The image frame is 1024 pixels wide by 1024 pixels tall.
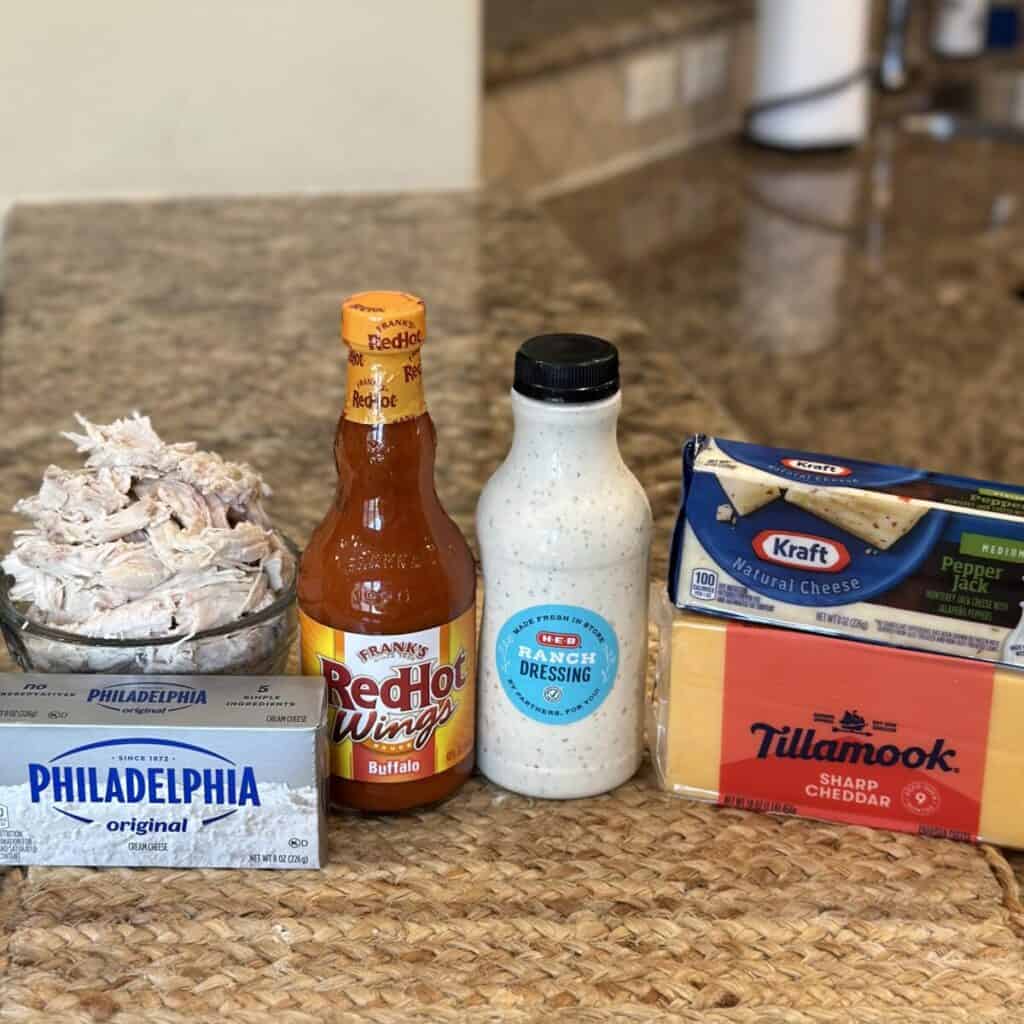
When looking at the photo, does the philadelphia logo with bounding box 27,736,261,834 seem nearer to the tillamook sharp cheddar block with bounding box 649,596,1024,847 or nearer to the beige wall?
the tillamook sharp cheddar block with bounding box 649,596,1024,847

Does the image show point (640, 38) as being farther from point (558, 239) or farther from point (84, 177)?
point (84, 177)

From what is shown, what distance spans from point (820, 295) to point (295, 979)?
4.91 feet

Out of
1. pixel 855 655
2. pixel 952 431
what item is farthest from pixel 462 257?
pixel 855 655

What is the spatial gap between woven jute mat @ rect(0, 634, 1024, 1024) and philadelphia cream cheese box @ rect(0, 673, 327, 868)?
0.02 meters

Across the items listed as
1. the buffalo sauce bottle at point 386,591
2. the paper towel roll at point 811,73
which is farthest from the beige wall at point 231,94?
the buffalo sauce bottle at point 386,591

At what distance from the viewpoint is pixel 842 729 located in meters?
0.77

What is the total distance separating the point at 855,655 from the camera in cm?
76

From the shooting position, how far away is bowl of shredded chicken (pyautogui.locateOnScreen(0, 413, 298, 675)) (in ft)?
2.47

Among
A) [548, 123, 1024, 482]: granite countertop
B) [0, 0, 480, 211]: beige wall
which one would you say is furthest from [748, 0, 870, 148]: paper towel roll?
[0, 0, 480, 211]: beige wall

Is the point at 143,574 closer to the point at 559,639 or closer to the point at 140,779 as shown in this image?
the point at 140,779

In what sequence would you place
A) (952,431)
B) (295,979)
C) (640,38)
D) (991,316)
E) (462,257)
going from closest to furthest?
1. (295,979)
2. (462,257)
3. (952,431)
4. (991,316)
5. (640,38)

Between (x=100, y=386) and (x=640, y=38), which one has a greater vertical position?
(x=640, y=38)

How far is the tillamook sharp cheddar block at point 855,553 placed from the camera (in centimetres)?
73

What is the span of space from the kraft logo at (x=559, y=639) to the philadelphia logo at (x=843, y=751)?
0.33ft
